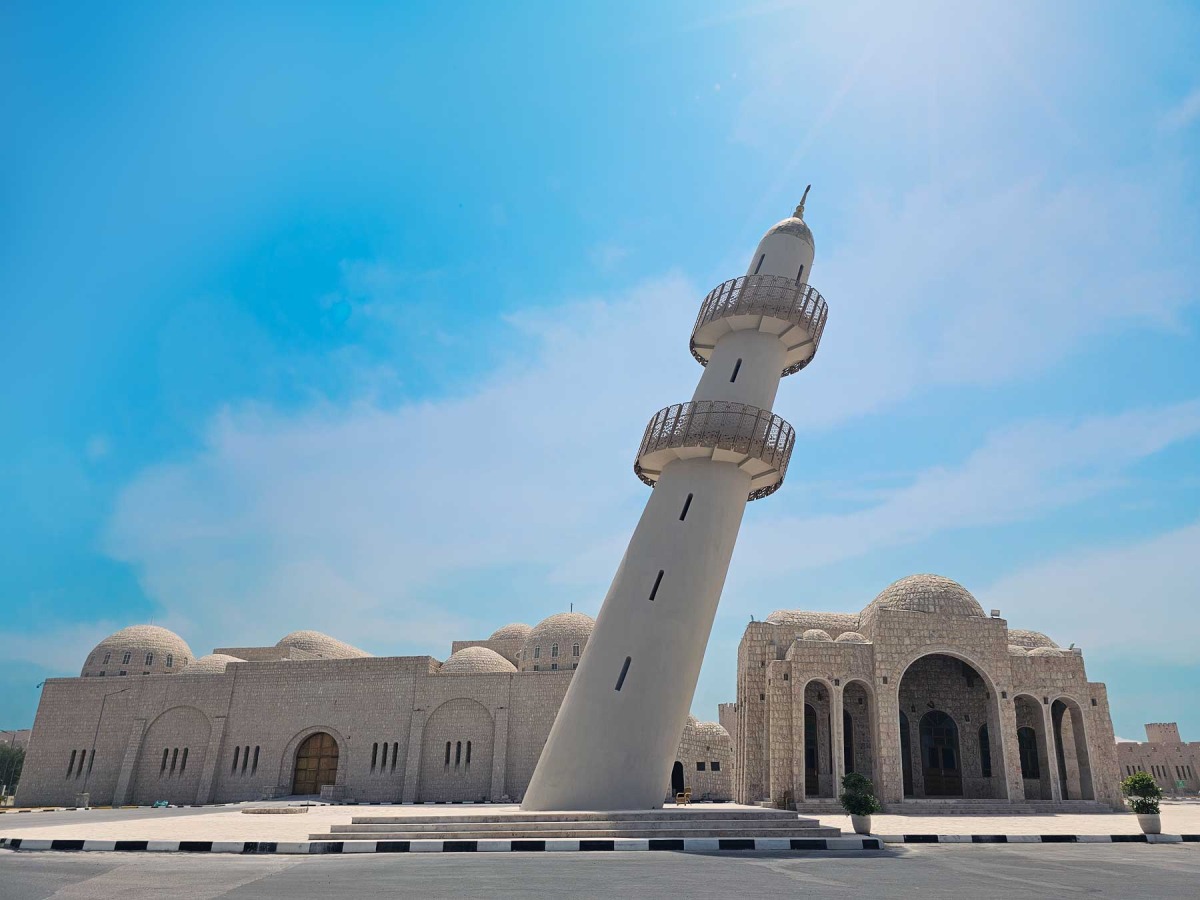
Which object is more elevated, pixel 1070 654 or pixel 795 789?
pixel 1070 654

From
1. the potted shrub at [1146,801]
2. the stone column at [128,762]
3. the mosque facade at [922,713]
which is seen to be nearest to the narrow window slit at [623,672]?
the potted shrub at [1146,801]

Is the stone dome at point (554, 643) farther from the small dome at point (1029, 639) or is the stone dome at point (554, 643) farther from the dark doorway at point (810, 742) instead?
the small dome at point (1029, 639)

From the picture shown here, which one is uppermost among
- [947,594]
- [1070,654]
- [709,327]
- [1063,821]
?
[709,327]

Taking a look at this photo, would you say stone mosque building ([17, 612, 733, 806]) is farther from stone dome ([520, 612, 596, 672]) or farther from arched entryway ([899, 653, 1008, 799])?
arched entryway ([899, 653, 1008, 799])

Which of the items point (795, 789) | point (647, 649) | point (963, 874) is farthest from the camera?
point (795, 789)

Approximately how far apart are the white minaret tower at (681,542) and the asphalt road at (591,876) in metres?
2.39

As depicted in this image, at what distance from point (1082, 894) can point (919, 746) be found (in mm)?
19451

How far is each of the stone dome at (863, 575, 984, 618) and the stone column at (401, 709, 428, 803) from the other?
17085 millimetres

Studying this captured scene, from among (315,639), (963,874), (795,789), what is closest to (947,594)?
(795,789)

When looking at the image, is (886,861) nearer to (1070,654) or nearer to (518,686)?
(1070,654)

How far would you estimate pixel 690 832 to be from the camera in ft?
33.3

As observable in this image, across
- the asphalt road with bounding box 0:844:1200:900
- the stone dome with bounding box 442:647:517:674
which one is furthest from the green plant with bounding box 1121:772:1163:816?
the stone dome with bounding box 442:647:517:674

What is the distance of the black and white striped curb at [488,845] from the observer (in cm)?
965

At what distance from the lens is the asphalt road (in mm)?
6461
